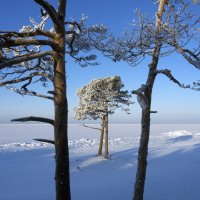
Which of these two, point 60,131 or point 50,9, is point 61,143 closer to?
point 60,131

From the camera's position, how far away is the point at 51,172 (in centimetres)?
2447

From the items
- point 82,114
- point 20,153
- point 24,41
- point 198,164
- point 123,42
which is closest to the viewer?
point 24,41

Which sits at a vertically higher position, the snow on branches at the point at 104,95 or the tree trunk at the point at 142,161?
the snow on branches at the point at 104,95

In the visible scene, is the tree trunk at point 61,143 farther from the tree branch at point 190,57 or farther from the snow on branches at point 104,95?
the snow on branches at point 104,95

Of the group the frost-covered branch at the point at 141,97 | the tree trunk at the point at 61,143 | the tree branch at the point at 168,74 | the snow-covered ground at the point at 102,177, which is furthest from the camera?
the snow-covered ground at the point at 102,177

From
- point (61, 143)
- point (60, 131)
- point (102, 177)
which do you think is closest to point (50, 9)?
point (60, 131)

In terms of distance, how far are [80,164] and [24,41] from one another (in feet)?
73.2

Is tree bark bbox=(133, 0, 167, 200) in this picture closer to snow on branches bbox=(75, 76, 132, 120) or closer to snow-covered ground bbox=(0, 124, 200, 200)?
snow-covered ground bbox=(0, 124, 200, 200)

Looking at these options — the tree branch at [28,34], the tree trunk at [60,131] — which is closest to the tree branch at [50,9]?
the tree branch at [28,34]

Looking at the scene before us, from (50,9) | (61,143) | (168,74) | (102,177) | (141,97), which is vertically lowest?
(102,177)

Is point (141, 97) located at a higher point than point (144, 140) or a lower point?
higher

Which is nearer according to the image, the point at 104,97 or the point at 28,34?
the point at 28,34

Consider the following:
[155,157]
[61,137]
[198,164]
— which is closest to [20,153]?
[155,157]

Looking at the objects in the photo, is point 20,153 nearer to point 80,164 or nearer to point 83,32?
point 80,164
